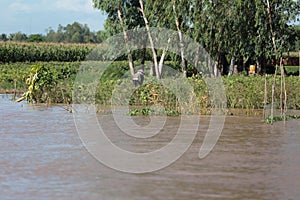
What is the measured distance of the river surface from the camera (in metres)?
9.80

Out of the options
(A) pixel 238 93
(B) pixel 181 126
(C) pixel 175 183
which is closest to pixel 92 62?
(A) pixel 238 93

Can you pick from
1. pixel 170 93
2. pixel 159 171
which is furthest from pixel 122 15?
pixel 159 171

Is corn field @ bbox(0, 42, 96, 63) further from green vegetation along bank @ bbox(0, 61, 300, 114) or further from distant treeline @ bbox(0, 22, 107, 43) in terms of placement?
distant treeline @ bbox(0, 22, 107, 43)

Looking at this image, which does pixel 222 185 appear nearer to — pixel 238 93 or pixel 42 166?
pixel 42 166

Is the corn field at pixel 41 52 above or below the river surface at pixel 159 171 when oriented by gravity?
above

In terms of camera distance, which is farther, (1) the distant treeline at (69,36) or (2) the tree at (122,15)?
(1) the distant treeline at (69,36)

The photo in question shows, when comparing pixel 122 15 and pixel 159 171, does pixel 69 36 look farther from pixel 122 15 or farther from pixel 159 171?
pixel 159 171

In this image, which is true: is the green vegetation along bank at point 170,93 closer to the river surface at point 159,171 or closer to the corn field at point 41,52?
the river surface at point 159,171

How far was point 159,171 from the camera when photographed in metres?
11.5

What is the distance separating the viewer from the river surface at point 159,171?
980cm

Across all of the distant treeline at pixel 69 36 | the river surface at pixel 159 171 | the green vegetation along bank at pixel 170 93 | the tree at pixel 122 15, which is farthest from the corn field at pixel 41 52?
the distant treeline at pixel 69 36

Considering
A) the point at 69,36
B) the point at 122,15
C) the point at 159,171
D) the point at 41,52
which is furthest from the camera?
the point at 69,36

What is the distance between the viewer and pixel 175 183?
10.5m

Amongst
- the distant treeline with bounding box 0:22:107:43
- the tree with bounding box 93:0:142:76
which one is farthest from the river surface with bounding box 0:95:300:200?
the distant treeline with bounding box 0:22:107:43
